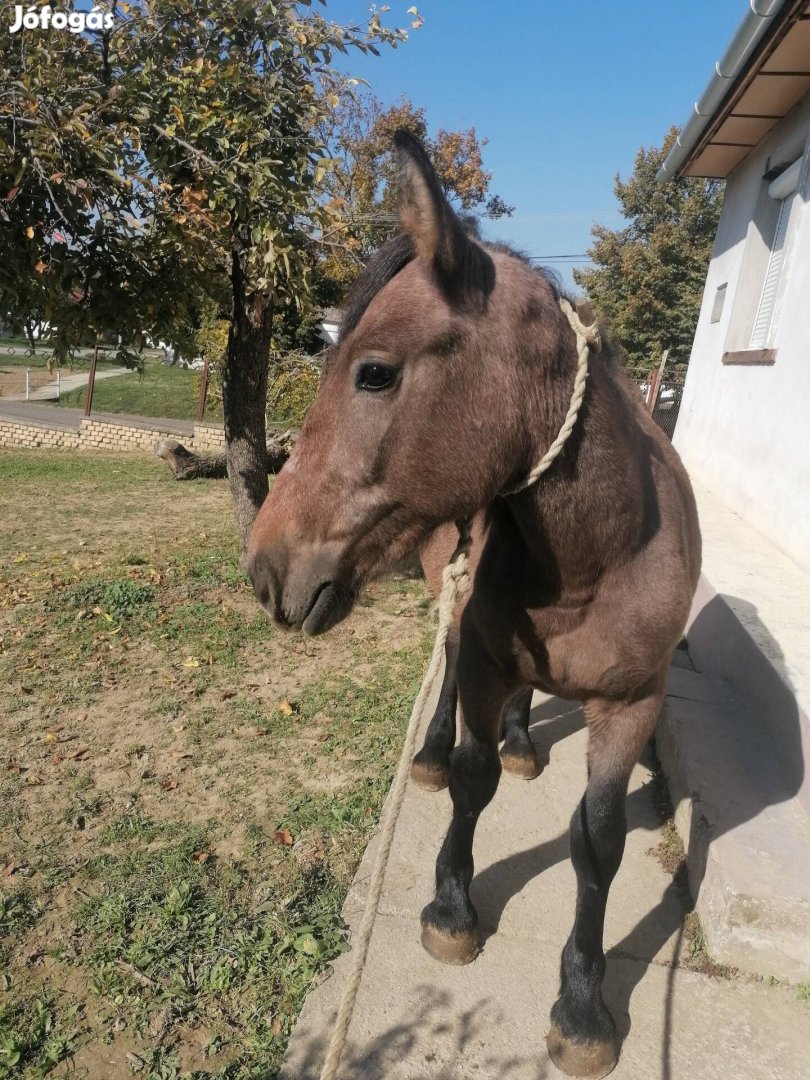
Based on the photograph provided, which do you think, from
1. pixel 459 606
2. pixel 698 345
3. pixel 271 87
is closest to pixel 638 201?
pixel 698 345

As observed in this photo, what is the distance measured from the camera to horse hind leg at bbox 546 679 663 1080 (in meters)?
2.02

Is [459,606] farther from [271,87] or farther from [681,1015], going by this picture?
[271,87]

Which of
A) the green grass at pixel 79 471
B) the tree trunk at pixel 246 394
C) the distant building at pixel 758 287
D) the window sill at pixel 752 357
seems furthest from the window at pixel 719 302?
the green grass at pixel 79 471

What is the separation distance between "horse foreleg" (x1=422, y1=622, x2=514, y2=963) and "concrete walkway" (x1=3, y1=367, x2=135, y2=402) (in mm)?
18549

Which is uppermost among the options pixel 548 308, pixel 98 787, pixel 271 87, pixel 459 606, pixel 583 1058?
pixel 271 87

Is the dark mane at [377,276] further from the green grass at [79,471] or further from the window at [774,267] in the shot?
the green grass at [79,471]

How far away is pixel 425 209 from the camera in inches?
56.5

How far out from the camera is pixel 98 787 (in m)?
3.35

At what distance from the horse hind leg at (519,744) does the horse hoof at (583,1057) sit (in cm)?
144

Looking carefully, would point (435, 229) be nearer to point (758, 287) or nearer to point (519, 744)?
point (519, 744)

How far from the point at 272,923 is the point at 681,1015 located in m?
1.39

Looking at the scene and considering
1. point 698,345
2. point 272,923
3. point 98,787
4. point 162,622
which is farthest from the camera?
point 698,345

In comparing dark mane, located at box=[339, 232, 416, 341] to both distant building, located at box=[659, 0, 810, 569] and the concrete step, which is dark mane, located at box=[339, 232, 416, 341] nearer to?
the concrete step

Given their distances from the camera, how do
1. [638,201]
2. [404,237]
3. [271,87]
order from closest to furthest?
[404,237] → [271,87] → [638,201]
